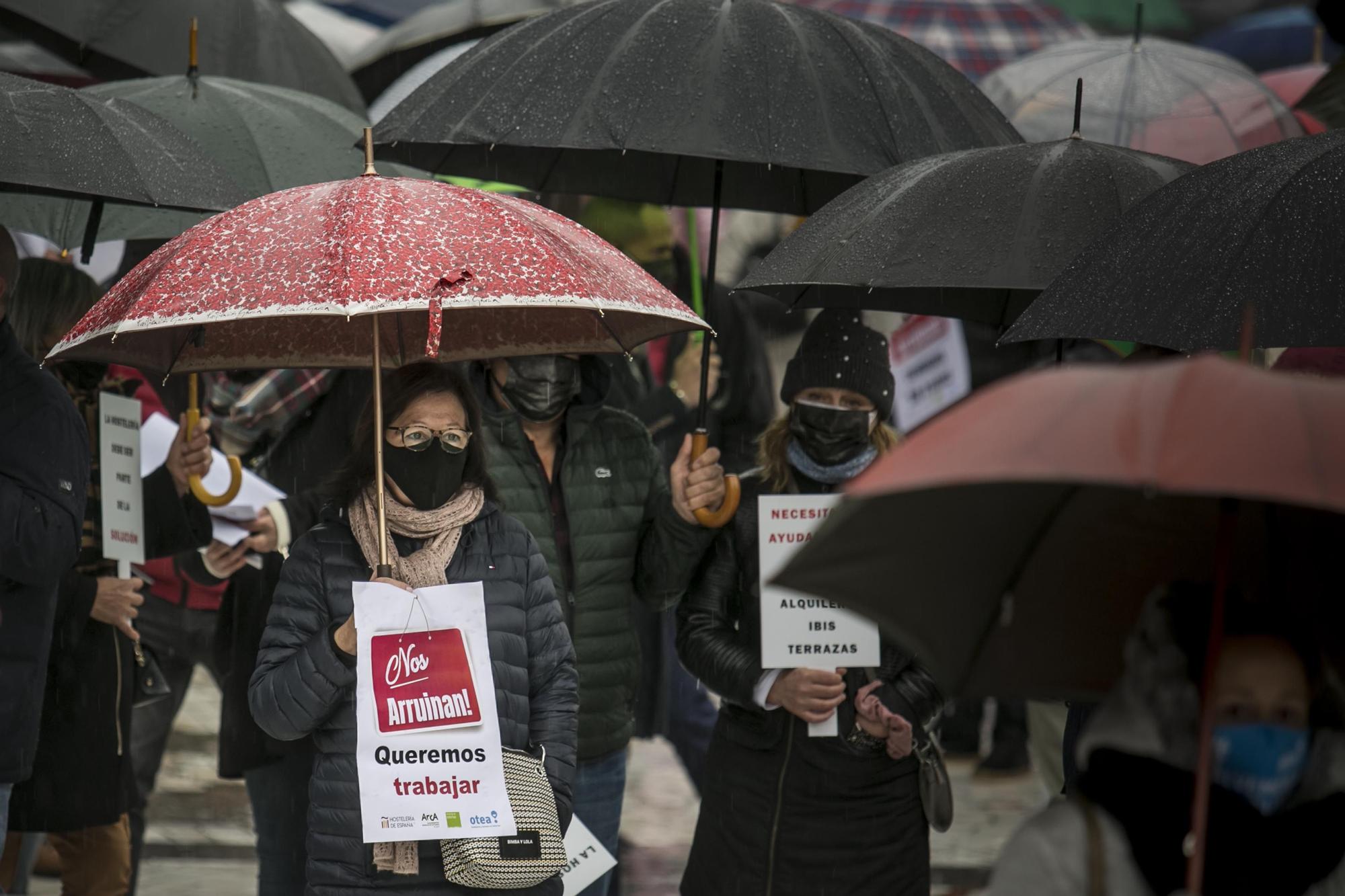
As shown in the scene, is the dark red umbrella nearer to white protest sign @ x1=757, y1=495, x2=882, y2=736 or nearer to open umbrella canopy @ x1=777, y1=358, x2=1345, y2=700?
open umbrella canopy @ x1=777, y1=358, x2=1345, y2=700

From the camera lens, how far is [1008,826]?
8141 millimetres

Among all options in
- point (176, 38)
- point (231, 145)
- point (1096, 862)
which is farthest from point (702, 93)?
point (176, 38)

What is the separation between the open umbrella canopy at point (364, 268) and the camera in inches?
145

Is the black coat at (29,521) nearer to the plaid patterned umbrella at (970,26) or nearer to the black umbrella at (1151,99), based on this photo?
the black umbrella at (1151,99)

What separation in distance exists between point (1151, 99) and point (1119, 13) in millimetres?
8319

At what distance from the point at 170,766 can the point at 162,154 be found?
4713 mm

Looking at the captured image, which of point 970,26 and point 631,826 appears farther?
point 970,26

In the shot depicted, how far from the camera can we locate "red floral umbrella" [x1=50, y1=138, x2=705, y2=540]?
3688 millimetres

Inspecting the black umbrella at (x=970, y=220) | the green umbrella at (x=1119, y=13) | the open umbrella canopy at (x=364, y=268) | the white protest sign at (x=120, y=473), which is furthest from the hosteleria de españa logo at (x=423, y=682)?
the green umbrella at (x=1119, y=13)

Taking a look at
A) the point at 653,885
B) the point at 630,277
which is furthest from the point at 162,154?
the point at 653,885

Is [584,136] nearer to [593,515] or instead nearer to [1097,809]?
[593,515]

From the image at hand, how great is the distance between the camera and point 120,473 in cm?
529

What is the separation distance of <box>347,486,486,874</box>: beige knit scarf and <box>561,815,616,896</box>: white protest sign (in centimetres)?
98

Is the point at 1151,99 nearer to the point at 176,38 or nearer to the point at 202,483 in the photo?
the point at 176,38
